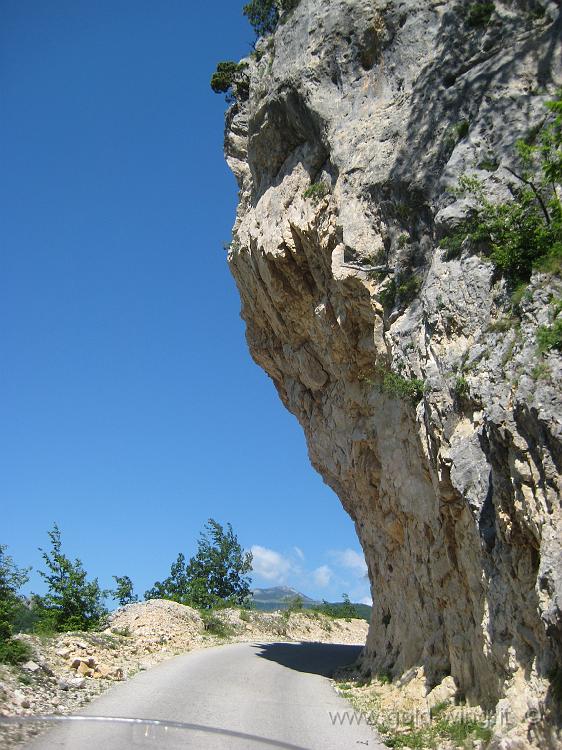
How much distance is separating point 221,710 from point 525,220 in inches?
383

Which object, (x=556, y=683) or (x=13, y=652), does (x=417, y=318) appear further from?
(x=13, y=652)

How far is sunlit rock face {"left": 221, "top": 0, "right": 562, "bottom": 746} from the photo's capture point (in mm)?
8461

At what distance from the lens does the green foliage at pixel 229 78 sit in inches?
990

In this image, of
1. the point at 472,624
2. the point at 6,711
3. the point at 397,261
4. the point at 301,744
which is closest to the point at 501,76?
the point at 397,261

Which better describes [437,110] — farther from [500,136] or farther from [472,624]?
[472,624]

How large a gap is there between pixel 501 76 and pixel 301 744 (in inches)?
492

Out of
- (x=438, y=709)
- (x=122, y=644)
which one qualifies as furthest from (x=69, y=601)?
(x=438, y=709)

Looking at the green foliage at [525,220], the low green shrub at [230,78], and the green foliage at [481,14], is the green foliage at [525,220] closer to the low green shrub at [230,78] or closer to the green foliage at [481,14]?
the green foliage at [481,14]

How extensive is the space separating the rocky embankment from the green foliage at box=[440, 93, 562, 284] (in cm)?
913

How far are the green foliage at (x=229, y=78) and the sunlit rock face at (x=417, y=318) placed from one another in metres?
3.82

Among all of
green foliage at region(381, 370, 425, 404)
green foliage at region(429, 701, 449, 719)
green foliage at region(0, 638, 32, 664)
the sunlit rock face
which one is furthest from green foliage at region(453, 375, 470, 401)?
green foliage at region(0, 638, 32, 664)

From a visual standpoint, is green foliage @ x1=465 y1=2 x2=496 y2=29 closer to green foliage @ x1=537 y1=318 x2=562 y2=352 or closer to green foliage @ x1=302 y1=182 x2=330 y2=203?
green foliage @ x1=302 y1=182 x2=330 y2=203

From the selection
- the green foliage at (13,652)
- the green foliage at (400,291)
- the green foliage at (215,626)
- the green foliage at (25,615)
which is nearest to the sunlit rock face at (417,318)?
the green foliage at (400,291)

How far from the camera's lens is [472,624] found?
35.1 ft
